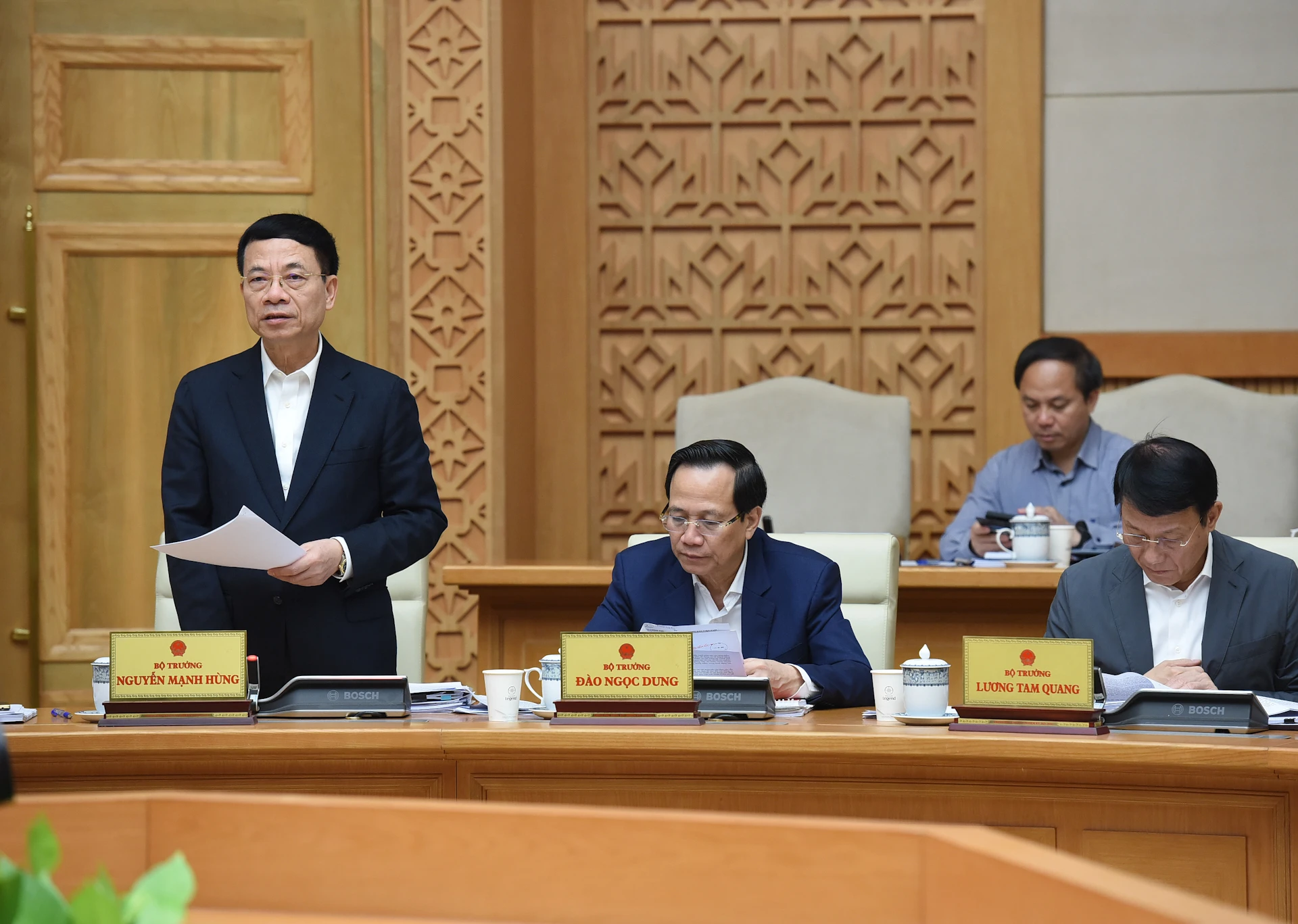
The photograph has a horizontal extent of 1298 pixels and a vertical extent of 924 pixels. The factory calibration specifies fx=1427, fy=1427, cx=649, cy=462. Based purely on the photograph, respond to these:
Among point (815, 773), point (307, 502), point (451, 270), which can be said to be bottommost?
point (815, 773)

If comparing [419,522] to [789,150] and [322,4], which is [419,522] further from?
[789,150]

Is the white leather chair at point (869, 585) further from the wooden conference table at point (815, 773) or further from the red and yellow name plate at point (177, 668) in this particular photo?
the red and yellow name plate at point (177, 668)

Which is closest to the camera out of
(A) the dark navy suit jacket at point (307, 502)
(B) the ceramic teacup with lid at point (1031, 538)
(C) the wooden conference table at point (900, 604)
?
(A) the dark navy suit jacket at point (307, 502)

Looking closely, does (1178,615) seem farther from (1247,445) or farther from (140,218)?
(140,218)

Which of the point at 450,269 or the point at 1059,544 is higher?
the point at 450,269

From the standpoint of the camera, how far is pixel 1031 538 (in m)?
3.54

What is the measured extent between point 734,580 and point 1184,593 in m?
0.77

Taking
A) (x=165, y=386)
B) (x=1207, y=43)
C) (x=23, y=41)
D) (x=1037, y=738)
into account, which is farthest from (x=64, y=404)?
(x=1207, y=43)

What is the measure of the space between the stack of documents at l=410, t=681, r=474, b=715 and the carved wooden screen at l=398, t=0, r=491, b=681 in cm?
213

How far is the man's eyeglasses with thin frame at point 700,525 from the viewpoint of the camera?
2.49m

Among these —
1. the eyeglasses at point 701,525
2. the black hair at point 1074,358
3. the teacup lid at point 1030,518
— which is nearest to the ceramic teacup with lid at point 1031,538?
the teacup lid at point 1030,518

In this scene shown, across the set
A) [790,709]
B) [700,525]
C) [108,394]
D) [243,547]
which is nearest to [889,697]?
[790,709]

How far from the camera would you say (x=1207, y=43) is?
4957 mm

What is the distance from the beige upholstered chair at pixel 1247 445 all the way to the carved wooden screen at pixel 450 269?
81.2 inches
